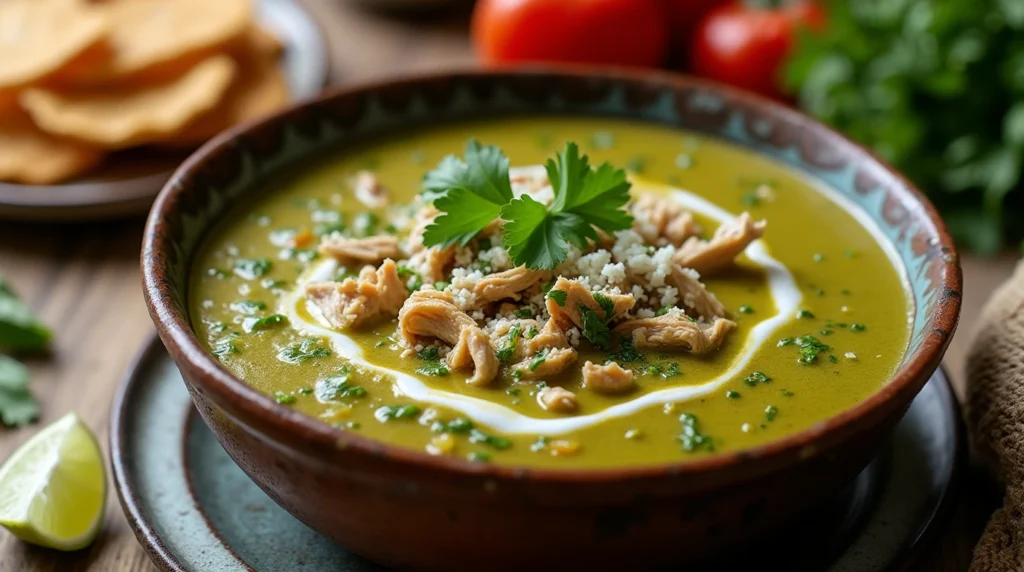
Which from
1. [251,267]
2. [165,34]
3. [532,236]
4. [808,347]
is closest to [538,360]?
[532,236]

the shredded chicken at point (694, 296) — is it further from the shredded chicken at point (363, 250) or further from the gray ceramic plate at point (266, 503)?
the shredded chicken at point (363, 250)

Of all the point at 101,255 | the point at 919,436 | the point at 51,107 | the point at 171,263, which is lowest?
the point at 101,255

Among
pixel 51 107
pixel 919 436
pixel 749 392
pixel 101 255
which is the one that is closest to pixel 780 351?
pixel 749 392

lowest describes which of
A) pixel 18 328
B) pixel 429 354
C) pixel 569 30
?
pixel 18 328

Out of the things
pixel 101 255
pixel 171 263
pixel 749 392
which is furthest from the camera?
pixel 101 255

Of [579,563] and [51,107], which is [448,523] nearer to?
[579,563]

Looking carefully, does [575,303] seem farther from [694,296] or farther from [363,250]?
[363,250]

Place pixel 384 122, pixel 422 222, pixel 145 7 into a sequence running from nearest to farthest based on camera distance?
pixel 422 222 < pixel 384 122 < pixel 145 7

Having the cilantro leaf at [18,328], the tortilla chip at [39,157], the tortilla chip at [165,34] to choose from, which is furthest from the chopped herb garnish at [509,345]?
the tortilla chip at [165,34]
